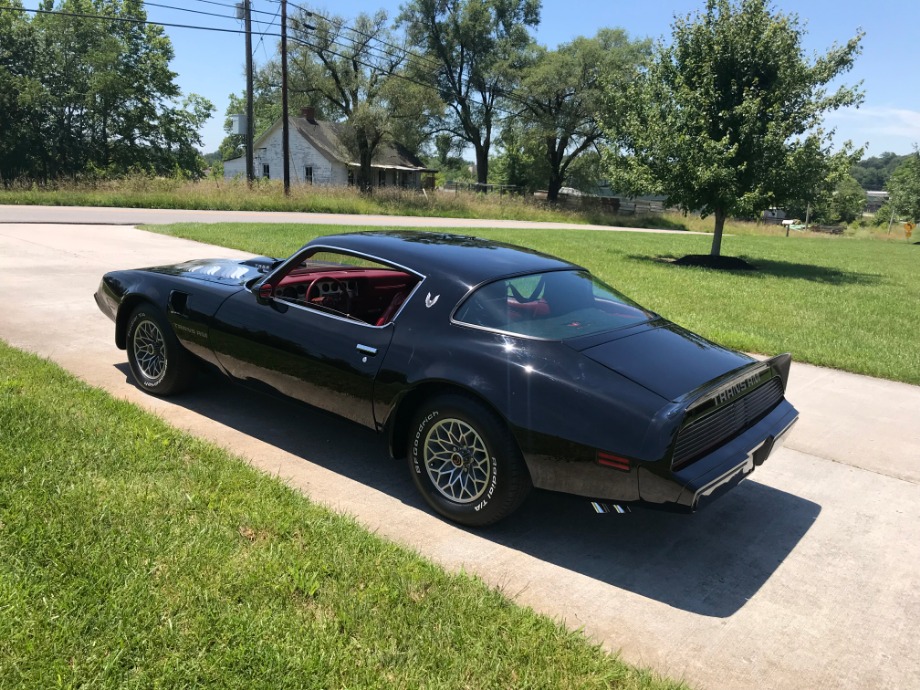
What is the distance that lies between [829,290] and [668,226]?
34401 mm

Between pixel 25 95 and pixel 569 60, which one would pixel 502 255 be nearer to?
pixel 25 95

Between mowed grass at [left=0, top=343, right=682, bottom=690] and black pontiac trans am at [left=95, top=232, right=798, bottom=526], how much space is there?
58cm

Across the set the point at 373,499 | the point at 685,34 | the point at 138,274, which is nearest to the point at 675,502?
the point at 373,499

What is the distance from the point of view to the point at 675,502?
9.23 feet

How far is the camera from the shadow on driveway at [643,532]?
3039 millimetres

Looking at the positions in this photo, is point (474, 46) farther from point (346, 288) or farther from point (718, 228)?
point (346, 288)

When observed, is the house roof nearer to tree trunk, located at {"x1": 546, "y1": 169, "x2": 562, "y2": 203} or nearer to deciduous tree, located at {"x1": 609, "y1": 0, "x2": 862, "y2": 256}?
tree trunk, located at {"x1": 546, "y1": 169, "x2": 562, "y2": 203}

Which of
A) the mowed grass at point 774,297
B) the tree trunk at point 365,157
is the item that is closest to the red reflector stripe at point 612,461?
the mowed grass at point 774,297

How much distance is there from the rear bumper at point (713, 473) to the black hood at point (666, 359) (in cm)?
32

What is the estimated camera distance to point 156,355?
15.9ft

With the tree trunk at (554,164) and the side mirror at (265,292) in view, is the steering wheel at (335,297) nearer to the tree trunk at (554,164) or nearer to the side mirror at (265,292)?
the side mirror at (265,292)

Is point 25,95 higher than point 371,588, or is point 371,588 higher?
point 25,95

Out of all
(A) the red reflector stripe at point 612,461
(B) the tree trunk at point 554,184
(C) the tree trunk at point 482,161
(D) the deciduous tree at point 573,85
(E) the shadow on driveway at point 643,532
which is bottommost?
(E) the shadow on driveway at point 643,532

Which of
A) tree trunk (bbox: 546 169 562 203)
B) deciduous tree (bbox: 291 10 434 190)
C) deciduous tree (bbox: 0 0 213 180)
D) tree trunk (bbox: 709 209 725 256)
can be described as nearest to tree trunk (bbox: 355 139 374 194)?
deciduous tree (bbox: 291 10 434 190)
